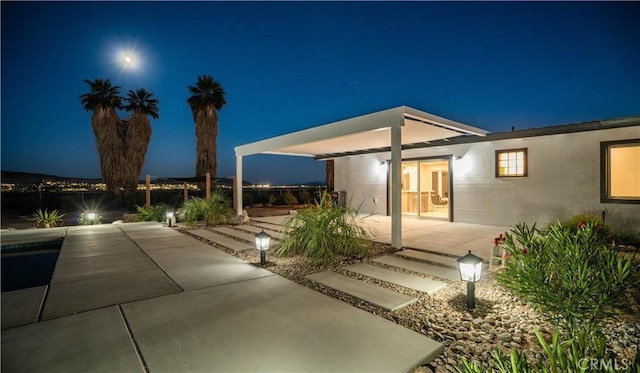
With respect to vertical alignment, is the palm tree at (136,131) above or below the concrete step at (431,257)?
above

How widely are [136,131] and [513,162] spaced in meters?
17.3

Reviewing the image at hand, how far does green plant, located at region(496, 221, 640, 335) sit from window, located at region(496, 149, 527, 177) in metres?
5.06

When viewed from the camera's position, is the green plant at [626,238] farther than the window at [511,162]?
No

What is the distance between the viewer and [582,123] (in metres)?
6.56

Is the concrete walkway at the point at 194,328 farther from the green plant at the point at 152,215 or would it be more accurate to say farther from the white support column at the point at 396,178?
the green plant at the point at 152,215

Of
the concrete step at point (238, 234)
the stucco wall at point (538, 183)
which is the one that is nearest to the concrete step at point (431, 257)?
the concrete step at point (238, 234)

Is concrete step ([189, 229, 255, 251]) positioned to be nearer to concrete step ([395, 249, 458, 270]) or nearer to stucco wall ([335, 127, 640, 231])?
concrete step ([395, 249, 458, 270])

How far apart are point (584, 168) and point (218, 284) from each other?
8.51 metres

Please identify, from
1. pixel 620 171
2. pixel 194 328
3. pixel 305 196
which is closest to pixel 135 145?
pixel 305 196

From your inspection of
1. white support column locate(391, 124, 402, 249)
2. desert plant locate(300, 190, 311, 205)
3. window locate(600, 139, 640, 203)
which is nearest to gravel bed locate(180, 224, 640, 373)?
white support column locate(391, 124, 402, 249)

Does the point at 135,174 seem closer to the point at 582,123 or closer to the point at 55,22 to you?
the point at 55,22

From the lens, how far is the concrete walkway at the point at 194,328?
79.5 inches

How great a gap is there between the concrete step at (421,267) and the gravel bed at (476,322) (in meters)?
0.18

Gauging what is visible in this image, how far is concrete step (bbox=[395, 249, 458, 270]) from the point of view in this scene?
176 inches
